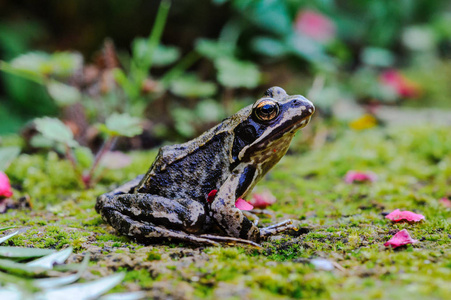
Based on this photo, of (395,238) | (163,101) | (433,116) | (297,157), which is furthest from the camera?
(163,101)

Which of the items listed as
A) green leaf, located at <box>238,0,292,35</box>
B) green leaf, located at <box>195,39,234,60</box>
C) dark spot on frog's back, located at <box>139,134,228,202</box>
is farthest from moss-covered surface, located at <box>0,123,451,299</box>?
green leaf, located at <box>238,0,292,35</box>

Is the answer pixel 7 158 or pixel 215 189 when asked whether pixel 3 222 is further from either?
pixel 215 189

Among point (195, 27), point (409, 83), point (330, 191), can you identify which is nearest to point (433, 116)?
point (409, 83)

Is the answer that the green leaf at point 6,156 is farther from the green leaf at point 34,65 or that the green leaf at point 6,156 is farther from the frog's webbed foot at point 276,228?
the frog's webbed foot at point 276,228

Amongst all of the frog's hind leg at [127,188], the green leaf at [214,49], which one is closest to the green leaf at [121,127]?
the frog's hind leg at [127,188]

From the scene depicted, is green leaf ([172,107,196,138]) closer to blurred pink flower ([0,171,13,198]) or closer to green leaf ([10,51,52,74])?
green leaf ([10,51,52,74])

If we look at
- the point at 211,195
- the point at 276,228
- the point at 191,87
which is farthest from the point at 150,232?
the point at 191,87

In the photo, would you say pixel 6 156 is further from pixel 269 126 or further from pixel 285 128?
pixel 285 128
